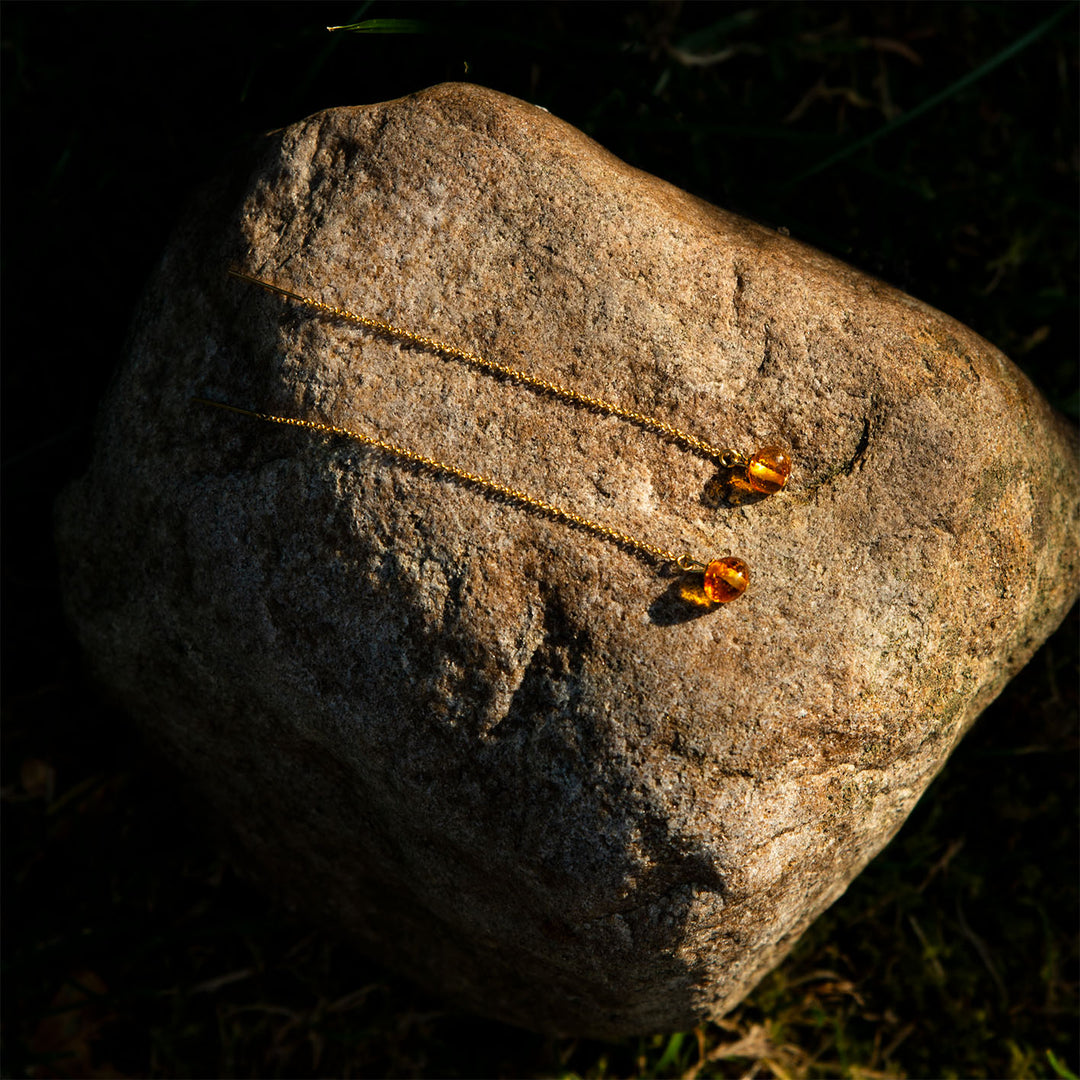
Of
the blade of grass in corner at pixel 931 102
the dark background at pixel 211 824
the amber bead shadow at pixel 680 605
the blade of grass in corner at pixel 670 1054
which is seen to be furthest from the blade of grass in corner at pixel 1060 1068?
the blade of grass in corner at pixel 931 102

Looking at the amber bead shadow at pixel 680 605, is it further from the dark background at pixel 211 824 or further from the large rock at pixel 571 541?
the dark background at pixel 211 824

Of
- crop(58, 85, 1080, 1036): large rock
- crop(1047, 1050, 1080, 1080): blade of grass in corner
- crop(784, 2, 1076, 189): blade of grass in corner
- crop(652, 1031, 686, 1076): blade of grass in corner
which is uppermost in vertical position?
crop(784, 2, 1076, 189): blade of grass in corner

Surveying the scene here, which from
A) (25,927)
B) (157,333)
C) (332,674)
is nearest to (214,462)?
(157,333)

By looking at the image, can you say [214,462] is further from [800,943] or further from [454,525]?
[800,943]

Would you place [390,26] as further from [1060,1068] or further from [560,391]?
[1060,1068]

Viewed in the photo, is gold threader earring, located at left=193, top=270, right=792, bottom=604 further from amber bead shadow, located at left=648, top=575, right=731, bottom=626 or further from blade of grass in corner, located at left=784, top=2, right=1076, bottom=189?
blade of grass in corner, located at left=784, top=2, right=1076, bottom=189

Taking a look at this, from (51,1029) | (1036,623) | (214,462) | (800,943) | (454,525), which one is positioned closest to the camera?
(454,525)

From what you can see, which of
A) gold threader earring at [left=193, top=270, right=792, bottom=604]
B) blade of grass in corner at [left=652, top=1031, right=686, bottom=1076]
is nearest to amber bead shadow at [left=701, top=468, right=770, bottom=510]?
gold threader earring at [left=193, top=270, right=792, bottom=604]
